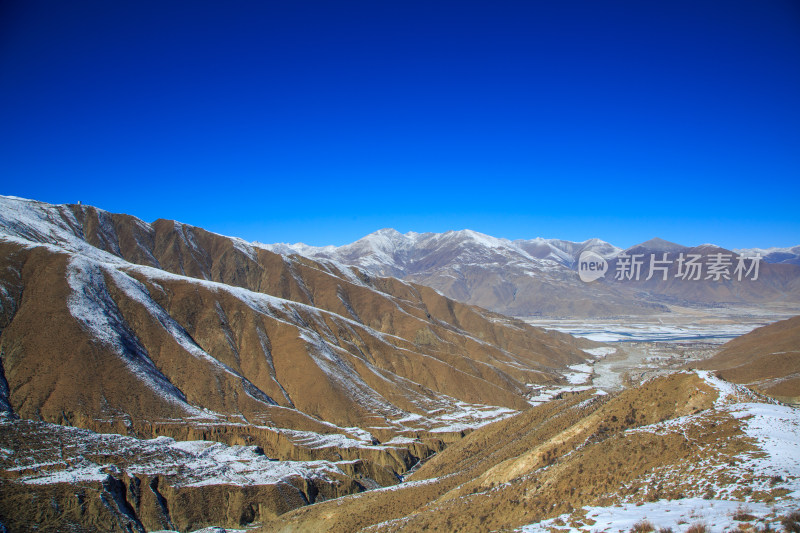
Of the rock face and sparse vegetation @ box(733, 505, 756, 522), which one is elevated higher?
sparse vegetation @ box(733, 505, 756, 522)

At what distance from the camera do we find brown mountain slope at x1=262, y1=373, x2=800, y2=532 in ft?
66.9

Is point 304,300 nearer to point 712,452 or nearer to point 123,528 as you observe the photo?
point 123,528

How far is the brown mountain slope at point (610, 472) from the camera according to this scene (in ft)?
66.9

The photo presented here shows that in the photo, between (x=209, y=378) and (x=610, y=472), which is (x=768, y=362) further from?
(x=209, y=378)

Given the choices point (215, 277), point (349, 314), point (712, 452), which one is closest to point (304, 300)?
point (349, 314)

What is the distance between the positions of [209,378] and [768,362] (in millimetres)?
97540

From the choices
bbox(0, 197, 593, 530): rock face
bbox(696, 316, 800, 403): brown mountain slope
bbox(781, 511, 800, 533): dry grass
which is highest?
bbox(781, 511, 800, 533): dry grass

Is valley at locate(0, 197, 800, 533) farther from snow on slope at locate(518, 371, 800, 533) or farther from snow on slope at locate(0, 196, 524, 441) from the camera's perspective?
snow on slope at locate(0, 196, 524, 441)

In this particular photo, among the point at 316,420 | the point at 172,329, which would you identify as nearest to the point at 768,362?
the point at 316,420

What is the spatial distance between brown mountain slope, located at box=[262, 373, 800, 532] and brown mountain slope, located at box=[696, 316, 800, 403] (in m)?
29.1

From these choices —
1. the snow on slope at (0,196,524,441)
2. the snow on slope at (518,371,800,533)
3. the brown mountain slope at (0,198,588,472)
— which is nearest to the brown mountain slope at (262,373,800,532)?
the snow on slope at (518,371,800,533)

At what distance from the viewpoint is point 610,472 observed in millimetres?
24125

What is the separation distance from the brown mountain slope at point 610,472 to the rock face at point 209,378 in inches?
747

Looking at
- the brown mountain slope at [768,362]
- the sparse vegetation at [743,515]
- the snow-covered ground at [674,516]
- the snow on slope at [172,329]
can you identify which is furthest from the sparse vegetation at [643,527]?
the snow on slope at [172,329]
